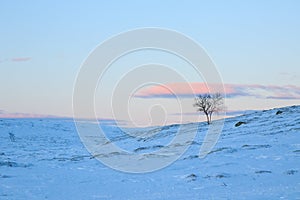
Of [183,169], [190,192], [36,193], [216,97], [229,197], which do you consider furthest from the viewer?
[216,97]

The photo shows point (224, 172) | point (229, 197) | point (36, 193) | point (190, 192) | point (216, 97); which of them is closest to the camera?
point (229, 197)

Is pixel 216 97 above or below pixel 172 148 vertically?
above

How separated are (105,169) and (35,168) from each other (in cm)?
686

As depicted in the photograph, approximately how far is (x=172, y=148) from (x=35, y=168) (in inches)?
642

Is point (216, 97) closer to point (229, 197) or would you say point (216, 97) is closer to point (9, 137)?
point (9, 137)

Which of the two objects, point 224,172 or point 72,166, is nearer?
point 224,172

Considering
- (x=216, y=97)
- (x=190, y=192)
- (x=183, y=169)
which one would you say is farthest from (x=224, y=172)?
(x=216, y=97)

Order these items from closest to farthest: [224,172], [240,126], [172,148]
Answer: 1. [224,172]
2. [172,148]
3. [240,126]

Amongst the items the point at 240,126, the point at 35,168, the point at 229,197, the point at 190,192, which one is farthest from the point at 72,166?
the point at 240,126

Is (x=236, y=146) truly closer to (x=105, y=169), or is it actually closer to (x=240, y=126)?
(x=105, y=169)

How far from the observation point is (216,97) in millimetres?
87875

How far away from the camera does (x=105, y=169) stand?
3578cm

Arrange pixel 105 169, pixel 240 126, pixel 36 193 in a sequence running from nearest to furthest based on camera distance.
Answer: pixel 36 193, pixel 105 169, pixel 240 126

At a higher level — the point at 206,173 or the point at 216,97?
the point at 216,97
